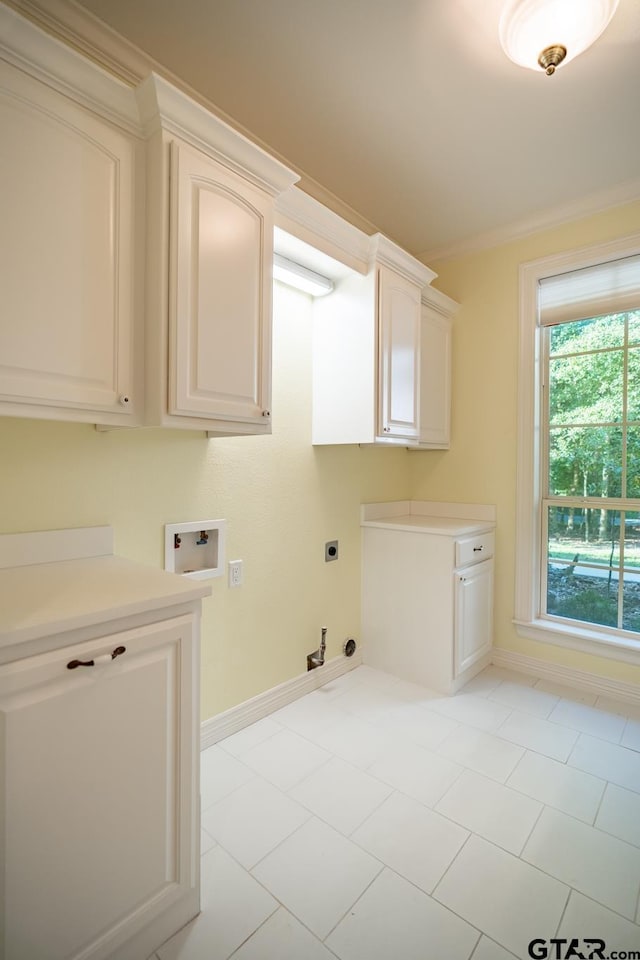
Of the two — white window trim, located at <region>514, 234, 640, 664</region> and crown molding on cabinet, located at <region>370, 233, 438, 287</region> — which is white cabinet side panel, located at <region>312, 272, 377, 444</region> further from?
white window trim, located at <region>514, 234, 640, 664</region>

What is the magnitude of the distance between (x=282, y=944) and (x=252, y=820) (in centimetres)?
42

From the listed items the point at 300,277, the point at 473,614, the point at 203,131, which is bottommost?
the point at 473,614

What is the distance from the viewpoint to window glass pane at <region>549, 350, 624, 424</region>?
8.08ft

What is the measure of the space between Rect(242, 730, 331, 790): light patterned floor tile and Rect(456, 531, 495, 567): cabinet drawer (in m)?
1.12

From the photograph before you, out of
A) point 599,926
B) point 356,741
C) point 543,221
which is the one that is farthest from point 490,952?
point 543,221

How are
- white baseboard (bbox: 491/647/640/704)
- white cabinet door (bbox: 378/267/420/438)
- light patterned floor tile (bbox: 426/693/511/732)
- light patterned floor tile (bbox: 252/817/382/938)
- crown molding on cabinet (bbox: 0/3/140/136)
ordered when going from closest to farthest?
crown molding on cabinet (bbox: 0/3/140/136) < light patterned floor tile (bbox: 252/817/382/938) < light patterned floor tile (bbox: 426/693/511/732) < white cabinet door (bbox: 378/267/420/438) < white baseboard (bbox: 491/647/640/704)

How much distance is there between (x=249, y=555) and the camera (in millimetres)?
2098

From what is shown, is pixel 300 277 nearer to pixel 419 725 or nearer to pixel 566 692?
pixel 419 725

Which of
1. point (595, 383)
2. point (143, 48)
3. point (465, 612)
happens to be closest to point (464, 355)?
point (595, 383)

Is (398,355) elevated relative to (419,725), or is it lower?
elevated

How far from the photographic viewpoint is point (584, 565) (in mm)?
2580

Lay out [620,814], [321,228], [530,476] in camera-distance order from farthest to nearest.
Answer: [530,476]
[321,228]
[620,814]

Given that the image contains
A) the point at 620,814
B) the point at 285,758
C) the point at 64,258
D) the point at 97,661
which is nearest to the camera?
the point at 97,661

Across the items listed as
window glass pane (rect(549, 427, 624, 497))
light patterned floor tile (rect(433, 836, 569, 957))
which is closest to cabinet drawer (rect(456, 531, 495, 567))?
window glass pane (rect(549, 427, 624, 497))
